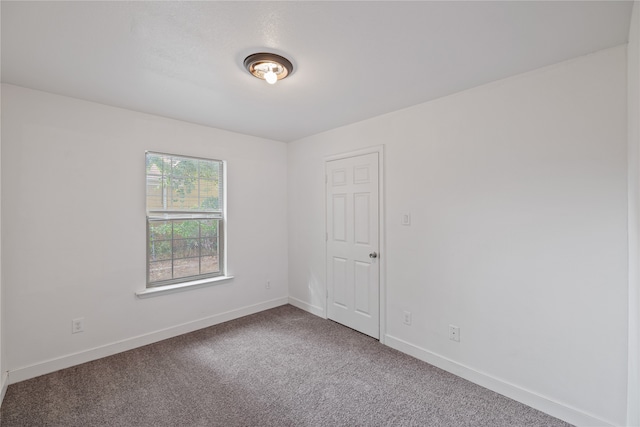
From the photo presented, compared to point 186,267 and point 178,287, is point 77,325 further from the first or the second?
point 186,267

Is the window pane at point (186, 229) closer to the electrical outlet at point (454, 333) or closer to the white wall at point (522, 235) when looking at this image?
the white wall at point (522, 235)

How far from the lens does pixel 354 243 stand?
3.33 meters

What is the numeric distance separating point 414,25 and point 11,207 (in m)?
3.21

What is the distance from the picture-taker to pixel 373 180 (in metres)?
3.11

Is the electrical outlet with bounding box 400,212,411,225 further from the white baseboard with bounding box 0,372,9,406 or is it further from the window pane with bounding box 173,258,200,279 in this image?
the white baseboard with bounding box 0,372,9,406

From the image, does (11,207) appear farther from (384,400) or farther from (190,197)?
(384,400)

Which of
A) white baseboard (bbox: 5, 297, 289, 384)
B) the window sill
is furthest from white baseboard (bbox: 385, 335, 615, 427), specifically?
the window sill

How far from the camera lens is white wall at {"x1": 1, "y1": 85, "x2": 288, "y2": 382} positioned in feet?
7.63

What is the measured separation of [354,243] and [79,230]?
2681 millimetres

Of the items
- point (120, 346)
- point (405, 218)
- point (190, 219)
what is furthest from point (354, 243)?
point (120, 346)

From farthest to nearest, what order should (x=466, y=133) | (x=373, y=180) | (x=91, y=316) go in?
(x=373, y=180) → (x=91, y=316) → (x=466, y=133)

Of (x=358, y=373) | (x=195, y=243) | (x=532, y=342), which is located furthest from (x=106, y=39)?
(x=532, y=342)

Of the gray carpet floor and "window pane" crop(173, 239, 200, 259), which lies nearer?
the gray carpet floor

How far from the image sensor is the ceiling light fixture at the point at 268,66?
186 centimetres
